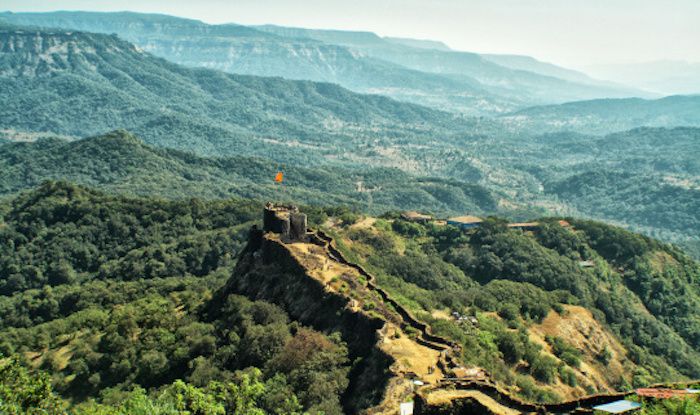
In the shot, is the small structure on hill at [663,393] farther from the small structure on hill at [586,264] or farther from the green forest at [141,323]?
the small structure on hill at [586,264]

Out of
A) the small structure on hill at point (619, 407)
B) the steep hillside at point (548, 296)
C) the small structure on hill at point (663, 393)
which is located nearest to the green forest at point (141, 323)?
the small structure on hill at point (619, 407)

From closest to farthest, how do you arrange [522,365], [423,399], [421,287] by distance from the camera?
[423,399], [522,365], [421,287]

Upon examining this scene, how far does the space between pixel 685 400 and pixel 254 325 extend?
102 feet

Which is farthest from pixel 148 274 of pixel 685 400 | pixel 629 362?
pixel 685 400

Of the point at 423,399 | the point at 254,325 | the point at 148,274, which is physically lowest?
the point at 148,274

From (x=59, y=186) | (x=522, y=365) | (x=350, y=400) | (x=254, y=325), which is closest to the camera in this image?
(x=350, y=400)

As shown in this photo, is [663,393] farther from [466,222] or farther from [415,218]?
[415,218]

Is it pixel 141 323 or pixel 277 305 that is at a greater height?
pixel 277 305

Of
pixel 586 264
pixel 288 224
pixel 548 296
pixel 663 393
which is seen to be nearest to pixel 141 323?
pixel 288 224

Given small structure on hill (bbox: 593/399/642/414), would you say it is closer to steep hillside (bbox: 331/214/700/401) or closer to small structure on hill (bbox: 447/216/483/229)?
steep hillside (bbox: 331/214/700/401)

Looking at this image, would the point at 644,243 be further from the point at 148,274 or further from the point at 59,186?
the point at 59,186

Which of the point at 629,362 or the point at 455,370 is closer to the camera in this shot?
the point at 455,370

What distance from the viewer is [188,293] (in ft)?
232

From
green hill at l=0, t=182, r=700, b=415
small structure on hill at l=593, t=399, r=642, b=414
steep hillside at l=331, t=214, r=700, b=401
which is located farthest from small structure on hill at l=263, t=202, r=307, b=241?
small structure on hill at l=593, t=399, r=642, b=414
